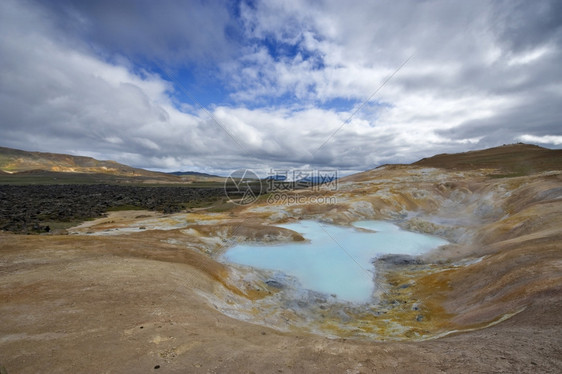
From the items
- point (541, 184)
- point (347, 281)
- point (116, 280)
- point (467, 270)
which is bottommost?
point (347, 281)

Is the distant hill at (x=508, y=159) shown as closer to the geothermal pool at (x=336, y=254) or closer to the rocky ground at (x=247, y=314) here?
the geothermal pool at (x=336, y=254)

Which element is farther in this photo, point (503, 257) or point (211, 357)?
point (503, 257)

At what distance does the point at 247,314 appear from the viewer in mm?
14328

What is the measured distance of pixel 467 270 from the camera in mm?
18781

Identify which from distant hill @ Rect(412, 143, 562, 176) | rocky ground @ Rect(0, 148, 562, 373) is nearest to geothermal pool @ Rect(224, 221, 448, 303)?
rocky ground @ Rect(0, 148, 562, 373)

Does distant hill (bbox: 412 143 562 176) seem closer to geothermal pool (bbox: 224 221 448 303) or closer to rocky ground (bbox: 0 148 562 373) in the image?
geothermal pool (bbox: 224 221 448 303)

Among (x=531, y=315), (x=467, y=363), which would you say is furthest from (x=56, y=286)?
(x=531, y=315)

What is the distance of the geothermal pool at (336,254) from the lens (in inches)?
832

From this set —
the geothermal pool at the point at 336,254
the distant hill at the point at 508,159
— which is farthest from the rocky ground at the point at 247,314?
the distant hill at the point at 508,159

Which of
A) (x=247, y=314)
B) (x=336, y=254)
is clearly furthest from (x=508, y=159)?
(x=247, y=314)

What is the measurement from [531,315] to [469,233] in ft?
88.0

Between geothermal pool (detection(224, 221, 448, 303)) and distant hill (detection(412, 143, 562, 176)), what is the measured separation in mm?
56017

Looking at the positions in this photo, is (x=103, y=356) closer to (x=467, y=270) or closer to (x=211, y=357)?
(x=211, y=357)

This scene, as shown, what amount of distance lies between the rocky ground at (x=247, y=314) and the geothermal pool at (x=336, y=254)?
201 centimetres
